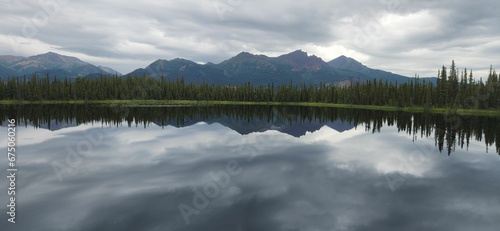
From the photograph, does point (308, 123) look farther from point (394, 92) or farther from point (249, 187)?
point (394, 92)

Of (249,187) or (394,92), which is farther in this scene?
(394,92)

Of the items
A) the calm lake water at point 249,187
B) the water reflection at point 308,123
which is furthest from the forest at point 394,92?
the calm lake water at point 249,187

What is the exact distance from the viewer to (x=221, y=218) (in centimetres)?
1877

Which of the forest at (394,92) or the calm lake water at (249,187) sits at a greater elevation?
the forest at (394,92)

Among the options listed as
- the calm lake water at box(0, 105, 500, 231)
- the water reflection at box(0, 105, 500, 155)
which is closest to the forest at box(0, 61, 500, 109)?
the water reflection at box(0, 105, 500, 155)

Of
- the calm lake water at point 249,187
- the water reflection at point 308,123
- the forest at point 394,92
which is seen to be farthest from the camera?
the forest at point 394,92

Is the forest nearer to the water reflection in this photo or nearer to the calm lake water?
the water reflection

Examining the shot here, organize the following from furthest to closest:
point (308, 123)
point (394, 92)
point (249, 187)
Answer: point (394, 92) → point (308, 123) → point (249, 187)

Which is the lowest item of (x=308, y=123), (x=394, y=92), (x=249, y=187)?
(x=308, y=123)

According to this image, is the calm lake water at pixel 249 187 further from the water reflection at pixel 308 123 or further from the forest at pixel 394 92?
the forest at pixel 394 92

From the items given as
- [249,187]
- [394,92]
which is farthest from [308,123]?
[394,92]

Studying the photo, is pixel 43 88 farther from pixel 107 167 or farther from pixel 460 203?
pixel 460 203

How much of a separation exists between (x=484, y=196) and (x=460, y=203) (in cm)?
348

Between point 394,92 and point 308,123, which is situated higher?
point 394,92
